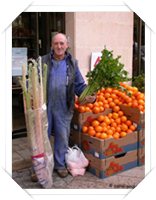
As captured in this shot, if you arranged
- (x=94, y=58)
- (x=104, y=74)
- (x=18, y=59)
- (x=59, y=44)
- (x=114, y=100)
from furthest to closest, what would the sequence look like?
(x=94, y=58), (x=18, y=59), (x=114, y=100), (x=104, y=74), (x=59, y=44)

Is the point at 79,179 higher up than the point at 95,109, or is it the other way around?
the point at 95,109

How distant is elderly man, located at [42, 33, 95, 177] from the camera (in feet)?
12.5

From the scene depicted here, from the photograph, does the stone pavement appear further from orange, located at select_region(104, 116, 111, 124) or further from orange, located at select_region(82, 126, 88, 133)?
orange, located at select_region(104, 116, 111, 124)

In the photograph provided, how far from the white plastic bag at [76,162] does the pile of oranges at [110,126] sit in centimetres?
28

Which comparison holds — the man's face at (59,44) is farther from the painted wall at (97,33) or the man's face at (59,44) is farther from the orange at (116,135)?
the painted wall at (97,33)

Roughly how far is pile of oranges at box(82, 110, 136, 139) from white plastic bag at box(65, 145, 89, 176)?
0.92 feet

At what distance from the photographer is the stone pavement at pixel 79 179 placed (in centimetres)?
395

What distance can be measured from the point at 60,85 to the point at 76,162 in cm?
98

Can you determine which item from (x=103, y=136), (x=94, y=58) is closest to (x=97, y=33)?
(x=94, y=58)

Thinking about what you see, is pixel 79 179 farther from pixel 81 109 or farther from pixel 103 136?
pixel 81 109

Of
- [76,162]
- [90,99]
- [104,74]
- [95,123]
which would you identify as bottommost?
[76,162]

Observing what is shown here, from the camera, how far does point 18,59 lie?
5.09 meters
